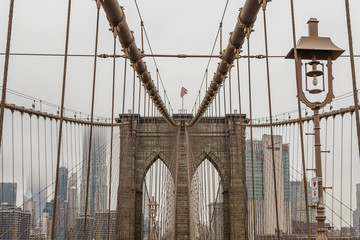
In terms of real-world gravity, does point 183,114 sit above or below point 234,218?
above

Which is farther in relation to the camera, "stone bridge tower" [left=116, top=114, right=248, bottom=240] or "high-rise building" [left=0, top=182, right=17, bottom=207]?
"stone bridge tower" [left=116, top=114, right=248, bottom=240]

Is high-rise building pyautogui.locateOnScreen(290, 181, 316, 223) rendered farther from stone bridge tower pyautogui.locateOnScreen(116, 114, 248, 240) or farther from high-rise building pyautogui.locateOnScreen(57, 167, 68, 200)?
high-rise building pyautogui.locateOnScreen(57, 167, 68, 200)

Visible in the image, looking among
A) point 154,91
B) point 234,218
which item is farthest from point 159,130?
point 154,91

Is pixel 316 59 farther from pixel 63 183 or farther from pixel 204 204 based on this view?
pixel 204 204

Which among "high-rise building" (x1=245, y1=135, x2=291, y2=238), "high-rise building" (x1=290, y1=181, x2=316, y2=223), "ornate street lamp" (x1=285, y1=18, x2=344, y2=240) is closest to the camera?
"ornate street lamp" (x1=285, y1=18, x2=344, y2=240)

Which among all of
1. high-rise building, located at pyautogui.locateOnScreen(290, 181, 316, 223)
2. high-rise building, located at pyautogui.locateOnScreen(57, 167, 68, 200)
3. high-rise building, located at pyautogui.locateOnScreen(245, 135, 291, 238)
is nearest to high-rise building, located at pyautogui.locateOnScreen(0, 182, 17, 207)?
high-rise building, located at pyautogui.locateOnScreen(57, 167, 68, 200)

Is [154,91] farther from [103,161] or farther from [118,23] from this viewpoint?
[103,161]

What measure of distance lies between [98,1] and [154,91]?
697cm

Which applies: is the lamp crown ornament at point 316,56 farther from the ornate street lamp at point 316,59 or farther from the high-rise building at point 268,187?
the high-rise building at point 268,187

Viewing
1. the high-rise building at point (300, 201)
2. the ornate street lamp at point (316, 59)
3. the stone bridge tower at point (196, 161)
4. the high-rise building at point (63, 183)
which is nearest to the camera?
the ornate street lamp at point (316, 59)

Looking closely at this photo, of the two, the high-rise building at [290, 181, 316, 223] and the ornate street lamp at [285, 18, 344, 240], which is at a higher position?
the ornate street lamp at [285, 18, 344, 240]

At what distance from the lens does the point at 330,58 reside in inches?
245

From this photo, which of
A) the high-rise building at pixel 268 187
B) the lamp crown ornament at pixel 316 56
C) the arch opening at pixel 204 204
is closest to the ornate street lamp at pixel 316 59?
the lamp crown ornament at pixel 316 56

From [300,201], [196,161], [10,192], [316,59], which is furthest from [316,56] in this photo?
[196,161]
